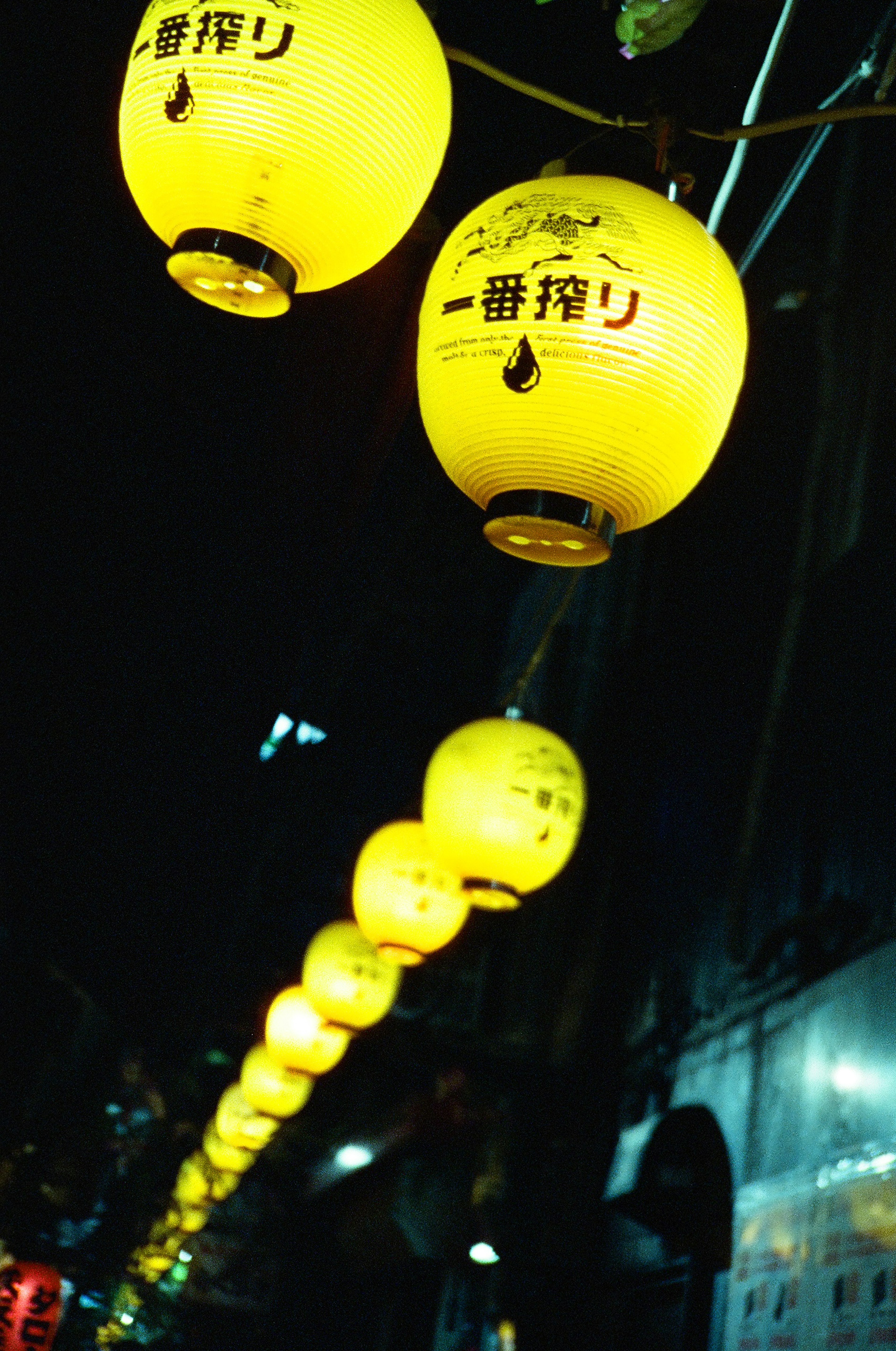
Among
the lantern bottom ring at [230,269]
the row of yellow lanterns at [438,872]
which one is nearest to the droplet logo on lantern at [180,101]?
the lantern bottom ring at [230,269]

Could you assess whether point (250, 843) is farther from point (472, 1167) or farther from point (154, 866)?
point (472, 1167)

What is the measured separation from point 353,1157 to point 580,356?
1765 centimetres

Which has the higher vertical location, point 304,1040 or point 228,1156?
point 304,1040

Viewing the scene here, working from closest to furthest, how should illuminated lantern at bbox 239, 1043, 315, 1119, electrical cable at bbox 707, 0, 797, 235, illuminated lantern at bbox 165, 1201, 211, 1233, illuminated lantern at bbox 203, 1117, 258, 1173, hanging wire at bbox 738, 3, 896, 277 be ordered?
electrical cable at bbox 707, 0, 797, 235
hanging wire at bbox 738, 3, 896, 277
illuminated lantern at bbox 239, 1043, 315, 1119
illuminated lantern at bbox 203, 1117, 258, 1173
illuminated lantern at bbox 165, 1201, 211, 1233

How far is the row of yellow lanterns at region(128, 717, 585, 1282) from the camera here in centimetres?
634

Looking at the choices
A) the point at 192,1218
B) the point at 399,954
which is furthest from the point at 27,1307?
the point at 399,954

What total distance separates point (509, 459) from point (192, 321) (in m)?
3.04

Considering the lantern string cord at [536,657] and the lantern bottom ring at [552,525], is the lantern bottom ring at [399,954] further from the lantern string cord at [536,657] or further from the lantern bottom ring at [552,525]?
the lantern bottom ring at [552,525]

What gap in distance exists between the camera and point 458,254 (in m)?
3.17

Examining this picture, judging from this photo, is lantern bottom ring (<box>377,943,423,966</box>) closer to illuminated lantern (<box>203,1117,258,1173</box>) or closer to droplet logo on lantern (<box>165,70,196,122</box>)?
droplet logo on lantern (<box>165,70,196,122</box>)

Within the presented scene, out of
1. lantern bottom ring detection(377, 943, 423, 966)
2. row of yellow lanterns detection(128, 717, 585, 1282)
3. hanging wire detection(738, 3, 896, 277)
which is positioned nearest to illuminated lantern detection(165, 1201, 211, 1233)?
row of yellow lanterns detection(128, 717, 585, 1282)

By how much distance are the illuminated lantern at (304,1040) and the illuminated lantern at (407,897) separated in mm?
3345

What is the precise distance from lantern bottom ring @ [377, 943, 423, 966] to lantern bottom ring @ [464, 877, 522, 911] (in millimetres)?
1781

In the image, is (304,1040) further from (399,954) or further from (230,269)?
(230,269)
